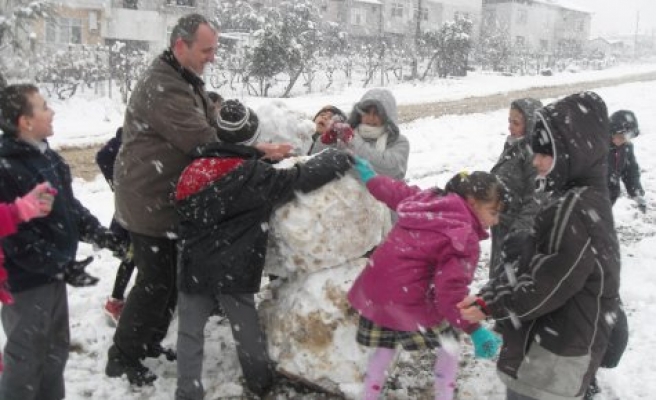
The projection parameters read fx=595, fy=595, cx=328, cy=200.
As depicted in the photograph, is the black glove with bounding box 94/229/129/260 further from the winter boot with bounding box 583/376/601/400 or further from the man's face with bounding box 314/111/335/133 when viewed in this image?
the winter boot with bounding box 583/376/601/400

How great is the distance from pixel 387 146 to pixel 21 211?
2321 millimetres

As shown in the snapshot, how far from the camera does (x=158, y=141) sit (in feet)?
11.1

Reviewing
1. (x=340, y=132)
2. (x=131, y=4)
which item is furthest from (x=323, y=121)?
(x=131, y=4)

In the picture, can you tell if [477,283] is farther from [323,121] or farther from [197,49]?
[197,49]

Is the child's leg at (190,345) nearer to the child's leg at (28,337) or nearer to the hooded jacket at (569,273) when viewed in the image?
the child's leg at (28,337)

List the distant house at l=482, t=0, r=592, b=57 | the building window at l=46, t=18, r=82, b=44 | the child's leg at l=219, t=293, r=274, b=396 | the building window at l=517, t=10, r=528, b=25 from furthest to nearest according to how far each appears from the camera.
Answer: the building window at l=517, t=10, r=528, b=25, the distant house at l=482, t=0, r=592, b=57, the building window at l=46, t=18, r=82, b=44, the child's leg at l=219, t=293, r=274, b=396

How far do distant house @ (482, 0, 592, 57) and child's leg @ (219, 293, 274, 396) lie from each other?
5320 cm

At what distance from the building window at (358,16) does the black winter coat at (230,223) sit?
4413cm

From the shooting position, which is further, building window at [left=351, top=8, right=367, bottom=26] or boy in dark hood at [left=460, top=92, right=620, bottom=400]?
building window at [left=351, top=8, right=367, bottom=26]

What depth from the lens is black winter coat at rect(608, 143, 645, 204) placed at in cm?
547

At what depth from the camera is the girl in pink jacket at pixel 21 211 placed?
2.59 m

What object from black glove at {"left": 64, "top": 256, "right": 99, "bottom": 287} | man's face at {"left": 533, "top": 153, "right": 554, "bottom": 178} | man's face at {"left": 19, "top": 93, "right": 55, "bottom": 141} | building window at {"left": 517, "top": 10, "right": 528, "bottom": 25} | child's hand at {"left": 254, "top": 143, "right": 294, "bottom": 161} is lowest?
black glove at {"left": 64, "top": 256, "right": 99, "bottom": 287}

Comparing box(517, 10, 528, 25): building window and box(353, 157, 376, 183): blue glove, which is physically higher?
box(517, 10, 528, 25): building window

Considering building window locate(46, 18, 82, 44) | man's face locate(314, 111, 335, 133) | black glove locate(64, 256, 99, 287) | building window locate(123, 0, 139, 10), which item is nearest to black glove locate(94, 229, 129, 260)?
black glove locate(64, 256, 99, 287)
